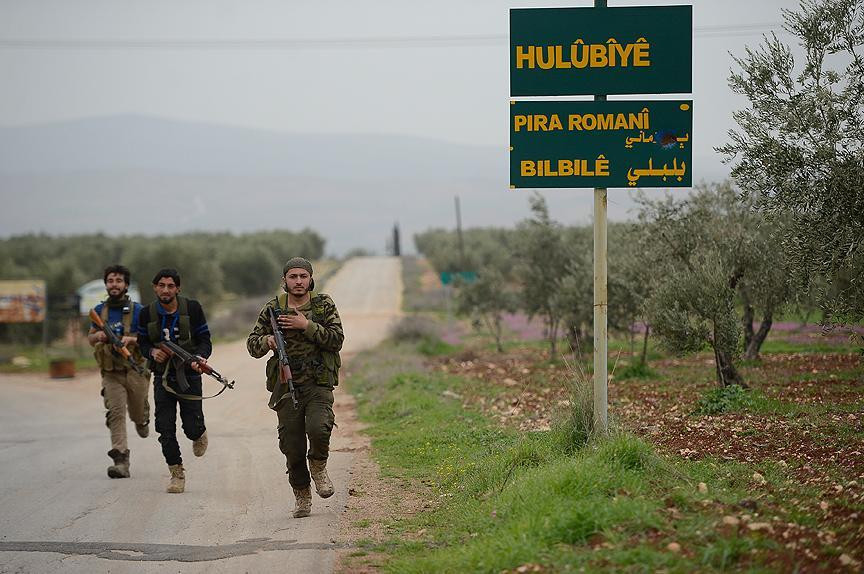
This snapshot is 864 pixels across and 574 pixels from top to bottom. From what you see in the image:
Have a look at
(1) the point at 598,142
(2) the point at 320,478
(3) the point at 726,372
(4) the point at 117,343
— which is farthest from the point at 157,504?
(3) the point at 726,372

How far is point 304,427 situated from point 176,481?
221 cm

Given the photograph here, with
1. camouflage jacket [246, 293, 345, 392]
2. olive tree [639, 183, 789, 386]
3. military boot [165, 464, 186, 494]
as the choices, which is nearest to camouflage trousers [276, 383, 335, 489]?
camouflage jacket [246, 293, 345, 392]

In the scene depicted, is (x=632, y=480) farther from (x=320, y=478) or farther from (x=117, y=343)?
(x=117, y=343)

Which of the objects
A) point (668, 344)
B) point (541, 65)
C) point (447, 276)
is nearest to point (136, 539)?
point (541, 65)

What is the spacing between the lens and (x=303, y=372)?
8805mm

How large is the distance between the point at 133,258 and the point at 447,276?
2650cm

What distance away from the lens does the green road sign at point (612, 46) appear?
29.5 ft

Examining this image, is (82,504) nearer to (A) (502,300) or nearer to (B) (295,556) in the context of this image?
(B) (295,556)

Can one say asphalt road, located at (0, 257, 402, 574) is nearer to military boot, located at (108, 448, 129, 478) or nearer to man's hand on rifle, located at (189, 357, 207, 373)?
military boot, located at (108, 448, 129, 478)

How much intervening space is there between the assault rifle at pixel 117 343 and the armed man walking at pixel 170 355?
1.00 metres

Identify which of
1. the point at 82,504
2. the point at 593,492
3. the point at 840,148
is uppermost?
the point at 840,148

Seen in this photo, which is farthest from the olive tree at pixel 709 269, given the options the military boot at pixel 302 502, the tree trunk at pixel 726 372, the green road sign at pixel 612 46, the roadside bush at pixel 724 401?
the military boot at pixel 302 502

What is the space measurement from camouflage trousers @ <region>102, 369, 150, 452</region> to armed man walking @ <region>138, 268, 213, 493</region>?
1335 mm

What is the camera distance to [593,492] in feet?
24.2
